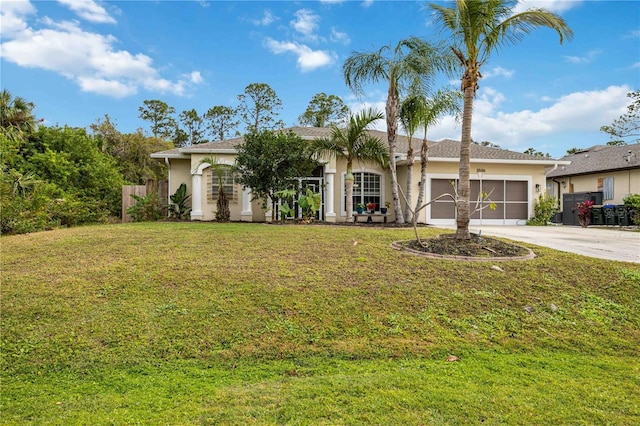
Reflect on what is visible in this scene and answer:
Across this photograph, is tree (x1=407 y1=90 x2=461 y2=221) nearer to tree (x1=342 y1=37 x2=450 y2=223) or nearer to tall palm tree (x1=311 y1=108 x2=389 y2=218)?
tree (x1=342 y1=37 x2=450 y2=223)

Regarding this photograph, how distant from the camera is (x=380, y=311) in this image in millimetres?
4840

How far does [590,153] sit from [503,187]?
12914mm

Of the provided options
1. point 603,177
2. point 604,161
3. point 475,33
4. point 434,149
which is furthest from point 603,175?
point 475,33

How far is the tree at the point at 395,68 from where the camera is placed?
12.8 m

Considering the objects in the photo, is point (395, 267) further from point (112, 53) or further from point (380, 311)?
point (112, 53)

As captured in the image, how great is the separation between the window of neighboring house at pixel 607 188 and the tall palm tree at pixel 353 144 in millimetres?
15154

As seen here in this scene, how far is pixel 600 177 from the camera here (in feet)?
71.2

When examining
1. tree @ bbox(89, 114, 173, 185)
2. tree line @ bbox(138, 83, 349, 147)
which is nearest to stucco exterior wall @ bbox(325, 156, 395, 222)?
tree @ bbox(89, 114, 173, 185)

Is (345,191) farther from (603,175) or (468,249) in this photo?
(603,175)

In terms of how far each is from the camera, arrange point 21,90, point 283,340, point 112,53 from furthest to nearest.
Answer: point 21,90 < point 112,53 < point 283,340

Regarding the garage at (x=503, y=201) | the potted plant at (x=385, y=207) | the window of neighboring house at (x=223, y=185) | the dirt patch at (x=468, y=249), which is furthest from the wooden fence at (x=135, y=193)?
the garage at (x=503, y=201)

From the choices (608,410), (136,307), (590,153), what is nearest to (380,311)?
(608,410)

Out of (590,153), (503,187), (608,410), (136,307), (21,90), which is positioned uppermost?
(21,90)

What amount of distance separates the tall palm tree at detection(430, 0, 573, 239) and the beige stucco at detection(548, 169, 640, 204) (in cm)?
1661
